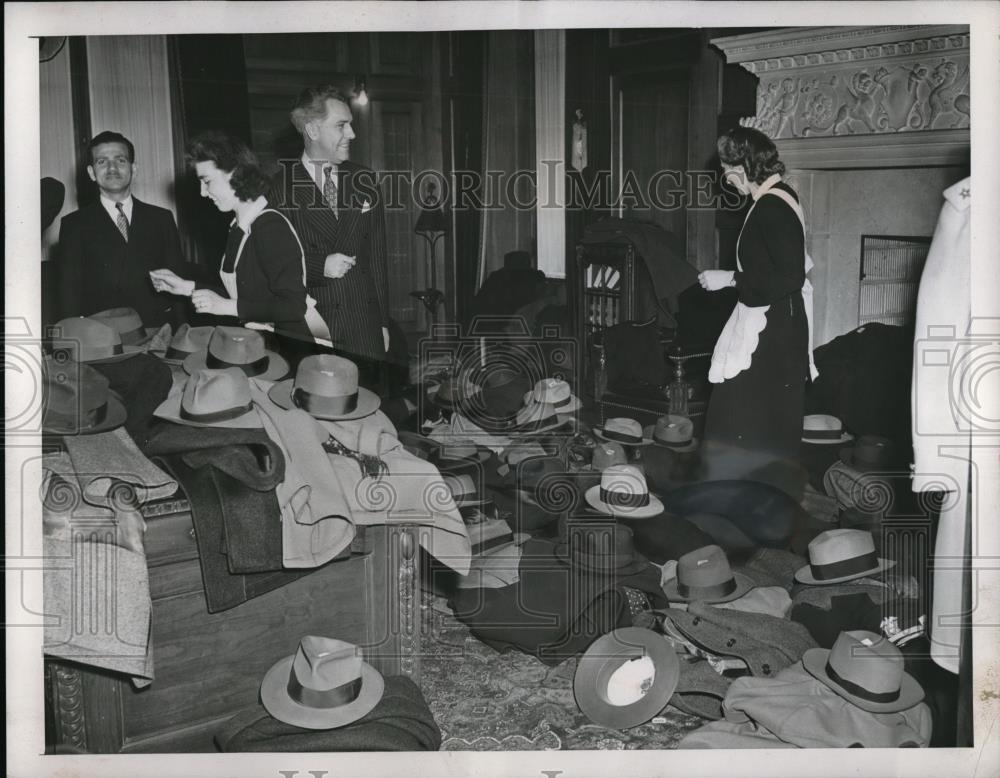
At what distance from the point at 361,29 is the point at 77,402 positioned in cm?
148

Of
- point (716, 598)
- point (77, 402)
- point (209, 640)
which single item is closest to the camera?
point (209, 640)

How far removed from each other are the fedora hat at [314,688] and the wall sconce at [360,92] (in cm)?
170

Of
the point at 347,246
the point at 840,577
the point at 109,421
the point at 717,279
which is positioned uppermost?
the point at 347,246

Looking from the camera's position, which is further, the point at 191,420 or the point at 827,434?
the point at 827,434

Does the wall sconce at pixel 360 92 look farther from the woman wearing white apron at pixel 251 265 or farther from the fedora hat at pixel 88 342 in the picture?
the fedora hat at pixel 88 342

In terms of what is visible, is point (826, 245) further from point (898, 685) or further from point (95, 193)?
point (95, 193)

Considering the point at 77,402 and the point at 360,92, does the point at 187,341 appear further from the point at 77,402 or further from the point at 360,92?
the point at 360,92

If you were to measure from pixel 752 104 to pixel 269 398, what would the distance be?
1.82m

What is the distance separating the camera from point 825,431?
3213 millimetres

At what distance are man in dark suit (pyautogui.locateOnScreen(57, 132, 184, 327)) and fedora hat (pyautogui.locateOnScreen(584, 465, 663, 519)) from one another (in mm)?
1469

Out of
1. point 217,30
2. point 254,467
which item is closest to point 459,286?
point 254,467

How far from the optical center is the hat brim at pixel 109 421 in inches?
122

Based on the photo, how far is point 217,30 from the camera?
3.06 metres

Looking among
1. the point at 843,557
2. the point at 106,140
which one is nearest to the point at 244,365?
the point at 106,140
